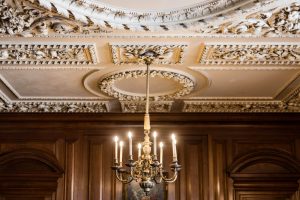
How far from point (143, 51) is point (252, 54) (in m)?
1.10

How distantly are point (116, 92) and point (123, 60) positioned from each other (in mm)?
1181

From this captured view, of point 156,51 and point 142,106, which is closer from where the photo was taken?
point 156,51

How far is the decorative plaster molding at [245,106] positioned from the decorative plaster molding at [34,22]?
2797mm

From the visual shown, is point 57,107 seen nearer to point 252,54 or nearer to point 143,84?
point 143,84

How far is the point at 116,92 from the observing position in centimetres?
621

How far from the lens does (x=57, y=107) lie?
23.0 ft

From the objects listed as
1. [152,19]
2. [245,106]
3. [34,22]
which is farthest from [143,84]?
[34,22]

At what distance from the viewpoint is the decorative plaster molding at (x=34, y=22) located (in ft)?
12.5

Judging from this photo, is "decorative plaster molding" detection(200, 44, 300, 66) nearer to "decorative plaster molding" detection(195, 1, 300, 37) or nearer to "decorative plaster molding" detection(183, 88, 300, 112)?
"decorative plaster molding" detection(195, 1, 300, 37)

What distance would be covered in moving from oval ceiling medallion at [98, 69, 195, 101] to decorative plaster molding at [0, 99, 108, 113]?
57 centimetres

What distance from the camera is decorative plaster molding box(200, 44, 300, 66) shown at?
4676 millimetres

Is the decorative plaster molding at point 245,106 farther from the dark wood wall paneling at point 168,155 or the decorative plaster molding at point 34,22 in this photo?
the decorative plaster molding at point 34,22

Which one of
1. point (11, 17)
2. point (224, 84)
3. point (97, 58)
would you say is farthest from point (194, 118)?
point (11, 17)

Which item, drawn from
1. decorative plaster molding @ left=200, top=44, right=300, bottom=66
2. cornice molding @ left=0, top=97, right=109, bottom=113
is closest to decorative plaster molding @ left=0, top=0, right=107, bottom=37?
decorative plaster molding @ left=200, top=44, right=300, bottom=66
